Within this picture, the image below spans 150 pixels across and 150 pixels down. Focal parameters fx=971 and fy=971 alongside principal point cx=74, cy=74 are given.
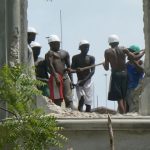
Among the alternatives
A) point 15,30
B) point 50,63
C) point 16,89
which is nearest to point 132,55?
point 50,63

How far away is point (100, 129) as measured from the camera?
30.0 ft

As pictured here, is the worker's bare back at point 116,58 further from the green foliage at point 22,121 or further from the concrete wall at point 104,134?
the green foliage at point 22,121

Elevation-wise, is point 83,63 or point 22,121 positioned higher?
point 22,121

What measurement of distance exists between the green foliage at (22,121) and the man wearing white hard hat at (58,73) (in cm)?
491

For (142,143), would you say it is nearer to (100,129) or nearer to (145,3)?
(100,129)

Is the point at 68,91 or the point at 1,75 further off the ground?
the point at 1,75

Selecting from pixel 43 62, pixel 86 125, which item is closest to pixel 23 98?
pixel 86 125

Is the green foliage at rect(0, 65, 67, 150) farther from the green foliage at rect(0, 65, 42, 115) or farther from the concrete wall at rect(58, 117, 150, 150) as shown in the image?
the concrete wall at rect(58, 117, 150, 150)

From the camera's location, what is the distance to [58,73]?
1275 centimetres

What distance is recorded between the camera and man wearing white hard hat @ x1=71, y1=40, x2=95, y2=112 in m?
13.2

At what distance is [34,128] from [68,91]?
551 centimetres

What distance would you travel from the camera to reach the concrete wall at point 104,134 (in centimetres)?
911

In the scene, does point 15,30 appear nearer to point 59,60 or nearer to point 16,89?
point 16,89

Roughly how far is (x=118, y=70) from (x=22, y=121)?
5541 millimetres
